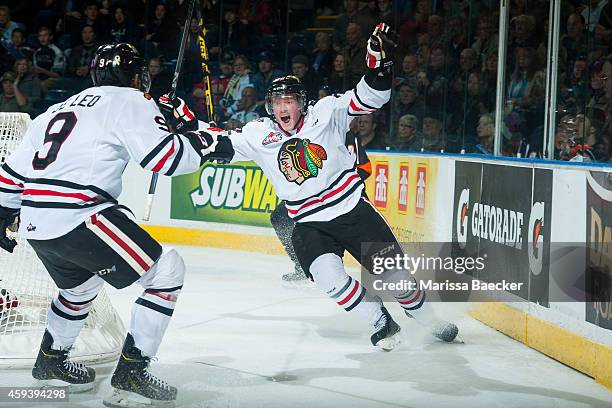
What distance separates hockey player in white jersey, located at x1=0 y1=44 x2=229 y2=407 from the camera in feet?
10.6

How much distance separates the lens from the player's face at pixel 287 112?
456cm

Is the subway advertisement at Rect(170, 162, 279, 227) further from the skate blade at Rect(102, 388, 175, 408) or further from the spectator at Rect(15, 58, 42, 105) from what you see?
the skate blade at Rect(102, 388, 175, 408)

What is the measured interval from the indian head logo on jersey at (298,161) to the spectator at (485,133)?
2.36 meters

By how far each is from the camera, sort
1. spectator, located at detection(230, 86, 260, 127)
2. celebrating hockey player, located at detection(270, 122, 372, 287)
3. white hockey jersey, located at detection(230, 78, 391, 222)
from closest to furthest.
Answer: white hockey jersey, located at detection(230, 78, 391, 222) → celebrating hockey player, located at detection(270, 122, 372, 287) → spectator, located at detection(230, 86, 260, 127)

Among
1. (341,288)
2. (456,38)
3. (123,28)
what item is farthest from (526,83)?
(123,28)

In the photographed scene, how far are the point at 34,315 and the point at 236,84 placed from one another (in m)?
5.40

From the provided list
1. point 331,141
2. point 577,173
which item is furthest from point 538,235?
point 331,141

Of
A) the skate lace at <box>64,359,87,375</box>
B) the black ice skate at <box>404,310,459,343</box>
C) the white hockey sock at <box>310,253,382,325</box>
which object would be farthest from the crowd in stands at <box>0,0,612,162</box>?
the skate lace at <box>64,359,87,375</box>

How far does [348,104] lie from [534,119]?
78.4 inches

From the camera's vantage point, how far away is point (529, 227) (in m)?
4.64

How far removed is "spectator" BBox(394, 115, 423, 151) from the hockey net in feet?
12.6

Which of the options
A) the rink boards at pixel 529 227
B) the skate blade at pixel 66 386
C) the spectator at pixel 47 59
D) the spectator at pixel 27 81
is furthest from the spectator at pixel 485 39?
the spectator at pixel 47 59

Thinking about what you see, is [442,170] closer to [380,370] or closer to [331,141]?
[331,141]

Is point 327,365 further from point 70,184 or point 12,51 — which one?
point 12,51
